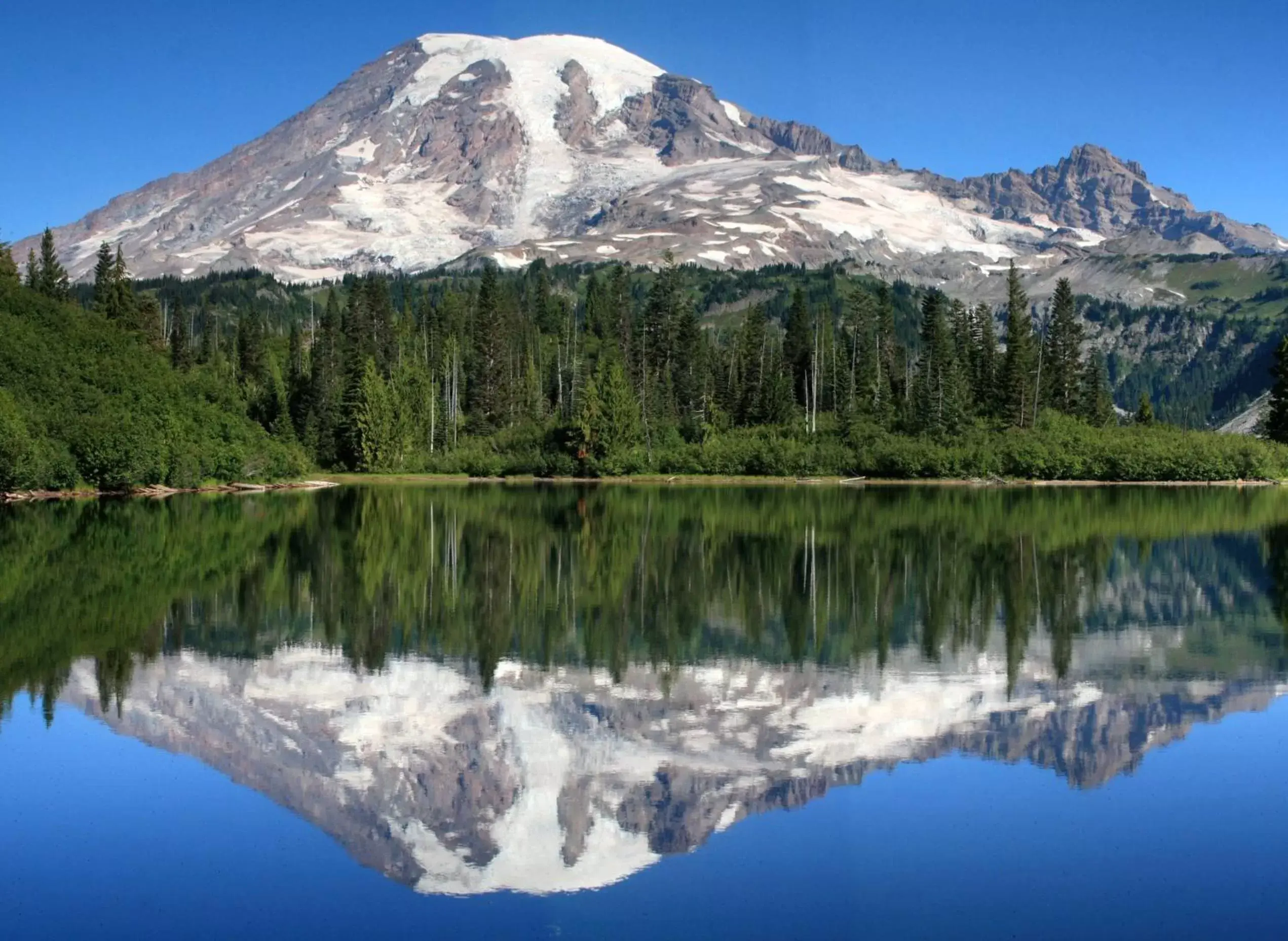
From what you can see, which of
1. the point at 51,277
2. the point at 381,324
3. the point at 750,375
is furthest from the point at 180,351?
the point at 750,375

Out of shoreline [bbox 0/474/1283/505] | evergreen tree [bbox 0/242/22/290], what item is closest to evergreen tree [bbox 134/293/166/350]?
evergreen tree [bbox 0/242/22/290]

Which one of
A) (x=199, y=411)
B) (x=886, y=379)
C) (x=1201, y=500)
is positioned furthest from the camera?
(x=886, y=379)

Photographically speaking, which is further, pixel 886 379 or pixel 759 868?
pixel 886 379

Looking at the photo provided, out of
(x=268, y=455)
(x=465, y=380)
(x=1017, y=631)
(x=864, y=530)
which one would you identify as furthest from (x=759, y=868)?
(x=465, y=380)

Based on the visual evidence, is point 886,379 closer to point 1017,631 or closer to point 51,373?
point 51,373

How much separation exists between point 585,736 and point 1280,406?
89727 millimetres

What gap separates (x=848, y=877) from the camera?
11.3 m

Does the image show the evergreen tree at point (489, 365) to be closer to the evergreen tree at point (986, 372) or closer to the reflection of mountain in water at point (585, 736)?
the evergreen tree at point (986, 372)

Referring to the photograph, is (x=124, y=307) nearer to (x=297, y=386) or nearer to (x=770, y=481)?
(x=297, y=386)

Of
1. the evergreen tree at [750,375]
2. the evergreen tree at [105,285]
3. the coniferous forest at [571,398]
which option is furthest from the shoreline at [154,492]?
the evergreen tree at [750,375]

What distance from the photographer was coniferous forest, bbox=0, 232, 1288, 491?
234 feet

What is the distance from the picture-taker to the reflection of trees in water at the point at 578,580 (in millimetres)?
21297

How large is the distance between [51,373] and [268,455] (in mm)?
14318

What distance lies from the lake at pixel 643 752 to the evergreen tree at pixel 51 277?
212ft
